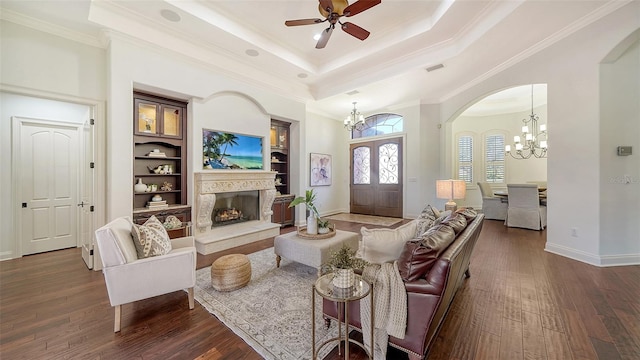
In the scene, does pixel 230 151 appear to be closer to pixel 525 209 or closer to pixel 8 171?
pixel 8 171

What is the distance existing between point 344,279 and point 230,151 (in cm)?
411

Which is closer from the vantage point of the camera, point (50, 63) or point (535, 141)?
point (50, 63)

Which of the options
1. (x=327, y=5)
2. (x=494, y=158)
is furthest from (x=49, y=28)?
(x=494, y=158)

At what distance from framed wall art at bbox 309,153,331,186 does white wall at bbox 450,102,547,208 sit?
4088 mm

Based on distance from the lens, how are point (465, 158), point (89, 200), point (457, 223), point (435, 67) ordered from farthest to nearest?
point (465, 158), point (435, 67), point (89, 200), point (457, 223)

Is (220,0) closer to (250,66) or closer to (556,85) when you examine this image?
A: (250,66)

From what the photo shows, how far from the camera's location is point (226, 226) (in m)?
4.88

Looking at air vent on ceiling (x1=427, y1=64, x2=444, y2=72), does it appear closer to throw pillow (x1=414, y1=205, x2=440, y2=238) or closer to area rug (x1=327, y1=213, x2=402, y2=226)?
throw pillow (x1=414, y1=205, x2=440, y2=238)

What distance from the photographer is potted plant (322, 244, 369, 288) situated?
5.24 feet

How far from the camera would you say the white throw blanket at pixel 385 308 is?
1583 mm

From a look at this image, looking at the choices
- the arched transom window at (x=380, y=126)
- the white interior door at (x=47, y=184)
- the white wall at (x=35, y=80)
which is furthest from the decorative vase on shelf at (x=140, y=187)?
the arched transom window at (x=380, y=126)

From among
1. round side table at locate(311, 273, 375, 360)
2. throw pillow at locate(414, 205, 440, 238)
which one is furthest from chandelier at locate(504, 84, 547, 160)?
round side table at locate(311, 273, 375, 360)

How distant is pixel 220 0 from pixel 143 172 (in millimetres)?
3036

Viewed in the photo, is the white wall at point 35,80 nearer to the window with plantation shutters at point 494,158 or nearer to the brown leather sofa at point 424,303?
the brown leather sofa at point 424,303
